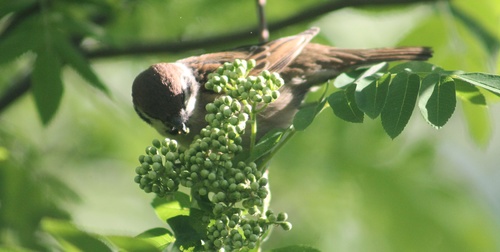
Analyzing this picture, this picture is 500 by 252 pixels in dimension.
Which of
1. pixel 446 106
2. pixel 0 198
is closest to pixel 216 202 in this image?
pixel 446 106

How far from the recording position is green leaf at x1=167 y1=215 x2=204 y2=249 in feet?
8.98

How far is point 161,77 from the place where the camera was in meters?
4.29

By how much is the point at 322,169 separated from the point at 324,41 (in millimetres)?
1072

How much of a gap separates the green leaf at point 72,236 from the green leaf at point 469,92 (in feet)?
5.46

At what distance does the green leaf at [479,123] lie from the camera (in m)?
4.73

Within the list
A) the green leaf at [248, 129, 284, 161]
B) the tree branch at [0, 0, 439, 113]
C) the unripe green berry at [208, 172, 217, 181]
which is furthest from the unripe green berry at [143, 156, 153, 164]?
the tree branch at [0, 0, 439, 113]

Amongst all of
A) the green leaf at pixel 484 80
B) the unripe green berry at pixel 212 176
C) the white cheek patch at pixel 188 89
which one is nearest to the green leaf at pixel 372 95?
the green leaf at pixel 484 80

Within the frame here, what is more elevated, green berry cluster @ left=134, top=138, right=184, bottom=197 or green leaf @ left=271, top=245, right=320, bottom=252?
green berry cluster @ left=134, top=138, right=184, bottom=197

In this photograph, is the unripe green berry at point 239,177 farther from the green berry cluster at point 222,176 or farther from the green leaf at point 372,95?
the green leaf at point 372,95

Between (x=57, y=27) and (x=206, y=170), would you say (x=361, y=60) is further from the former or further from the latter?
(x=206, y=170)

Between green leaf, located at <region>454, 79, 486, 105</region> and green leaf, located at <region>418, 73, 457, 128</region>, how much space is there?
0.18 metres

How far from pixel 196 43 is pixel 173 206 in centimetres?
245

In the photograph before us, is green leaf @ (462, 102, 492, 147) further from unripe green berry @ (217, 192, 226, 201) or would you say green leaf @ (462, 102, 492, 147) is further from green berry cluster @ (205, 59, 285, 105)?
A: unripe green berry @ (217, 192, 226, 201)

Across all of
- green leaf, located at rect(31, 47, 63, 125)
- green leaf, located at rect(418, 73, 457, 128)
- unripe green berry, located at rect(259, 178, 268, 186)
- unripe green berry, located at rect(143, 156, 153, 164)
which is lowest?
green leaf, located at rect(418, 73, 457, 128)
